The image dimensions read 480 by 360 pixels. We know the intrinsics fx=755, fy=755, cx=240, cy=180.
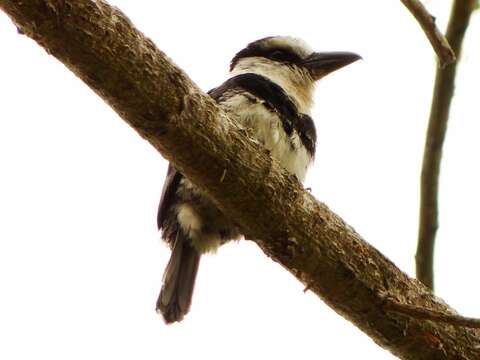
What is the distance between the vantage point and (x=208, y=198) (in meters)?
2.90

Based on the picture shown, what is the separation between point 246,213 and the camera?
229cm

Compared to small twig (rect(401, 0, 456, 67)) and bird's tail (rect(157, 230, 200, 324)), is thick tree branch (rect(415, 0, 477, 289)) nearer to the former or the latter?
small twig (rect(401, 0, 456, 67))

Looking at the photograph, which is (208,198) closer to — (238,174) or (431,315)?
(238,174)

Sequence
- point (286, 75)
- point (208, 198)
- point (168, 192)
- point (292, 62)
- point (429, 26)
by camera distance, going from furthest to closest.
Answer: point (292, 62) → point (286, 75) → point (168, 192) → point (208, 198) → point (429, 26)

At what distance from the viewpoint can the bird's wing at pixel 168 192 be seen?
318cm

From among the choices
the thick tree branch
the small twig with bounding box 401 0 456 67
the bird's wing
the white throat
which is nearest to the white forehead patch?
the white throat

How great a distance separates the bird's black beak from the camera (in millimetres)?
3838

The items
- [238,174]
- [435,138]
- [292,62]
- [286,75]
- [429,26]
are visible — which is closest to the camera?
[429,26]

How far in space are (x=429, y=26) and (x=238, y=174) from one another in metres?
0.68

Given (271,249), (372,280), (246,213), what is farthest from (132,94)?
(372,280)

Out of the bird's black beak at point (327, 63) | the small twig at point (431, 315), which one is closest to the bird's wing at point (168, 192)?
the bird's black beak at point (327, 63)

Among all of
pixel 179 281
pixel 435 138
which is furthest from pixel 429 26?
pixel 179 281

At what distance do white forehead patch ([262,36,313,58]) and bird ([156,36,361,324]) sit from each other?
415mm

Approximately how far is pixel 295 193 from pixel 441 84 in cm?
58
